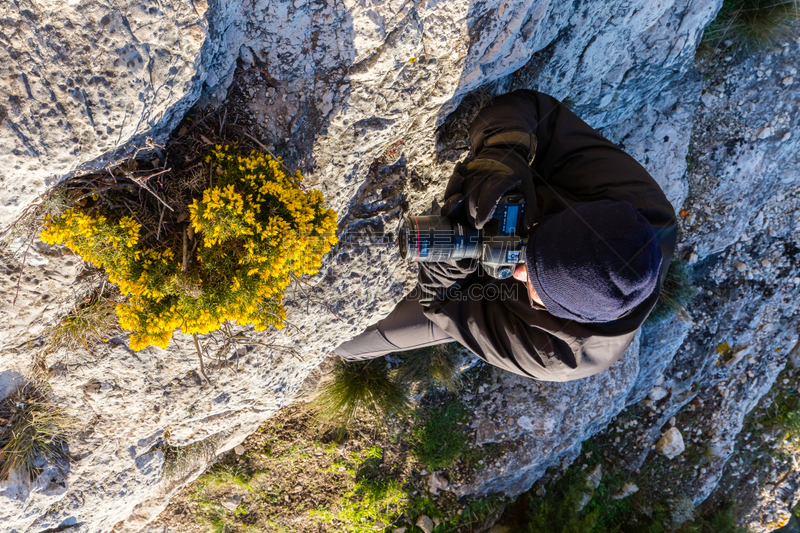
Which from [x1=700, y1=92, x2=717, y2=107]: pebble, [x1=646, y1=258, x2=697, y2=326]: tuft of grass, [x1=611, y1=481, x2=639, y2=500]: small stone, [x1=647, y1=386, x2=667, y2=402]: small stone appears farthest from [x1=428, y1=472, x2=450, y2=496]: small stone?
[x1=700, y1=92, x2=717, y2=107]: pebble

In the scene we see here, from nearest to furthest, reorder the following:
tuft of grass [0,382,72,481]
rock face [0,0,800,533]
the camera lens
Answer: rock face [0,0,800,533]
the camera lens
tuft of grass [0,382,72,481]

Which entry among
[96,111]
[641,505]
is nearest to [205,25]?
[96,111]

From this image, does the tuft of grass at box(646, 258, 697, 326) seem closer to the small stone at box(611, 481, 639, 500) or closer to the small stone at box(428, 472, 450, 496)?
the small stone at box(611, 481, 639, 500)

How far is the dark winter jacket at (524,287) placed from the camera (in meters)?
2.20

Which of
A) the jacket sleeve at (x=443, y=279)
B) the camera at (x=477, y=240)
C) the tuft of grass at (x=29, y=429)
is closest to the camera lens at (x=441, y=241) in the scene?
the camera at (x=477, y=240)

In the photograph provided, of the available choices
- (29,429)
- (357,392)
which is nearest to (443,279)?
(357,392)

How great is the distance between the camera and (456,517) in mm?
4375

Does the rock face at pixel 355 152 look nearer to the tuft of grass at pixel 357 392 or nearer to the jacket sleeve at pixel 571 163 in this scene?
the jacket sleeve at pixel 571 163

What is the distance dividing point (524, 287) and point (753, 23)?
3.41 m

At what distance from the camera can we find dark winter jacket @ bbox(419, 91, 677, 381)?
220 cm

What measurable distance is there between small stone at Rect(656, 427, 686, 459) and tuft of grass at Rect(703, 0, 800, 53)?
13.3 ft

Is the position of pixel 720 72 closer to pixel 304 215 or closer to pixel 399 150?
pixel 399 150

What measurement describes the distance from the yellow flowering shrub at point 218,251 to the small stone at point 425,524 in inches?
134

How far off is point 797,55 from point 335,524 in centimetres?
629
